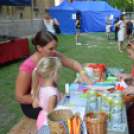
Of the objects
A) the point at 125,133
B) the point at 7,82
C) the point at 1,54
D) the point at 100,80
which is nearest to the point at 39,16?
the point at 1,54

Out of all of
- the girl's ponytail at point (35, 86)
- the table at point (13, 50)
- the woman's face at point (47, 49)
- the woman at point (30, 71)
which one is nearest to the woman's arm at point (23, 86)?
the woman at point (30, 71)

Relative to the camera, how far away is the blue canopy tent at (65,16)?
1734 centimetres

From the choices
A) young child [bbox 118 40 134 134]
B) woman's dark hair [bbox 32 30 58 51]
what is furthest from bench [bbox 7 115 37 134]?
young child [bbox 118 40 134 134]

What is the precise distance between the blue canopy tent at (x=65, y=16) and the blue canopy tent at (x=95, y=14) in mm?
1887

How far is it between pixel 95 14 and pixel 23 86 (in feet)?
58.8

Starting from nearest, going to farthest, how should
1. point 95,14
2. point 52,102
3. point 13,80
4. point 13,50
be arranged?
point 52,102 < point 13,80 < point 13,50 < point 95,14

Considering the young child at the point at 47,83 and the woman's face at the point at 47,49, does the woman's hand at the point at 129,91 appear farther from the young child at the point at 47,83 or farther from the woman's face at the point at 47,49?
the woman's face at the point at 47,49

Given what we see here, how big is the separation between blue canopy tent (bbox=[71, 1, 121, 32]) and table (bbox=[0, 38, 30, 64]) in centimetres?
1279

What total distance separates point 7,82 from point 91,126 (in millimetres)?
3909

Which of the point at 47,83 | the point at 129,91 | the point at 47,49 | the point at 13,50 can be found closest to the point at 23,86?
the point at 47,83

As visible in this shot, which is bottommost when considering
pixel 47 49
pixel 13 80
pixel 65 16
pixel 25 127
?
pixel 13 80

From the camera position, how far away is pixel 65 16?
58.0 ft

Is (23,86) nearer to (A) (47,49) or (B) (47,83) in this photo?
(B) (47,83)

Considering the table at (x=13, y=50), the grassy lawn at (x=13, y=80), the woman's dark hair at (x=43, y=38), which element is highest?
the woman's dark hair at (x=43, y=38)
